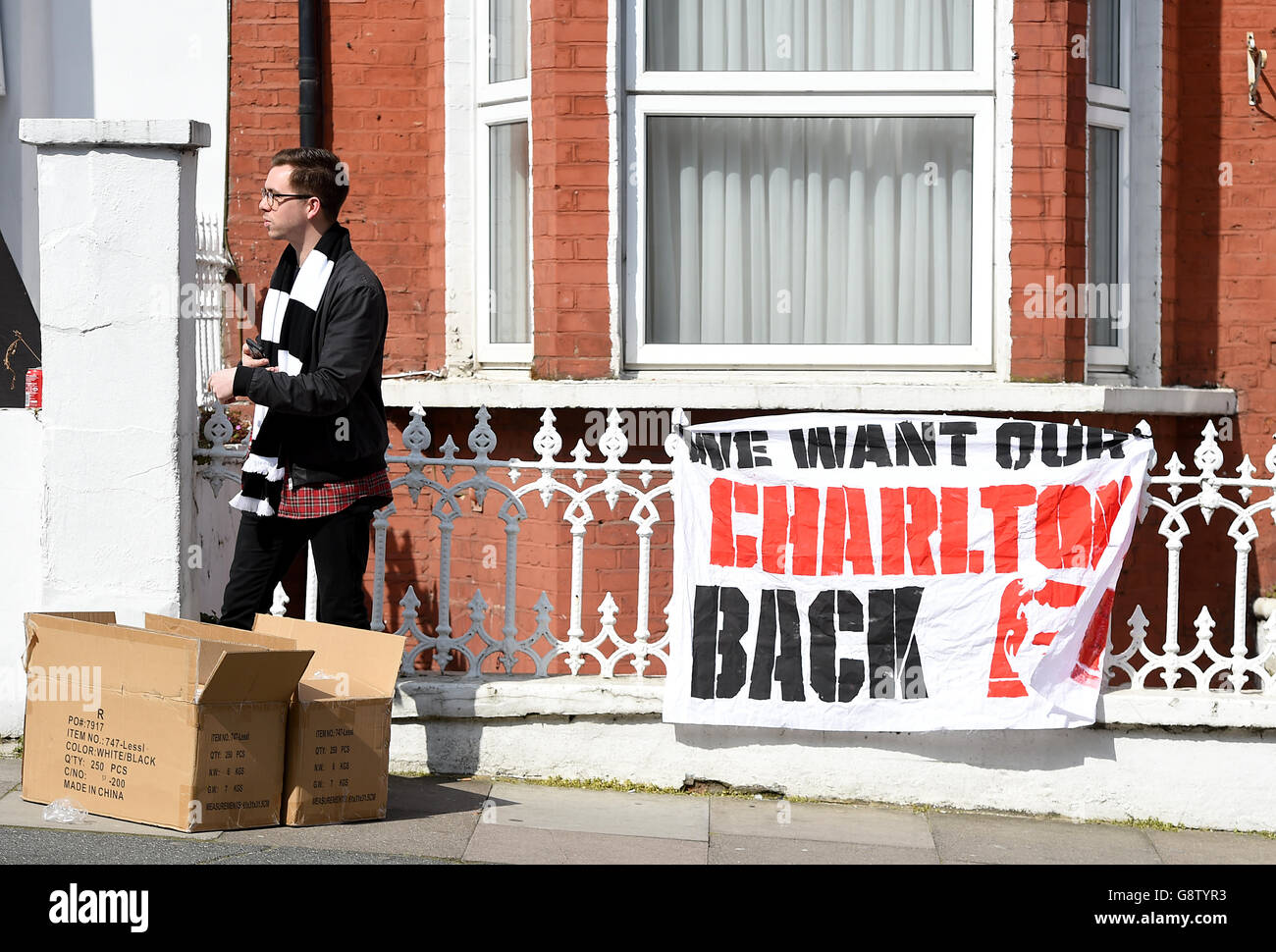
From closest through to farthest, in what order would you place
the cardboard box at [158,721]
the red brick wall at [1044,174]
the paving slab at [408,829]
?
the cardboard box at [158,721], the paving slab at [408,829], the red brick wall at [1044,174]

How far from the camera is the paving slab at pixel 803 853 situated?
4602 mm

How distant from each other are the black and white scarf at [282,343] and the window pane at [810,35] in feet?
7.25

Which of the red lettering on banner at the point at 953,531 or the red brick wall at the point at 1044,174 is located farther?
the red brick wall at the point at 1044,174

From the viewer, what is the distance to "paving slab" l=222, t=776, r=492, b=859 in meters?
4.43

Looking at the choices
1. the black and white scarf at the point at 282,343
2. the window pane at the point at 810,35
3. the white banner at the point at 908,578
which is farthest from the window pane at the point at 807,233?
the black and white scarf at the point at 282,343

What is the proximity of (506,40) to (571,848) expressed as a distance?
389cm

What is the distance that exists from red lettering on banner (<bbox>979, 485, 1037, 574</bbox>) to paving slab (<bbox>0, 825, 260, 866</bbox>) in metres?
2.67

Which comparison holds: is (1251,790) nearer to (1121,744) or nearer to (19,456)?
(1121,744)

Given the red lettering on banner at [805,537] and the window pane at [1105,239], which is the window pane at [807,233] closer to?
the window pane at [1105,239]

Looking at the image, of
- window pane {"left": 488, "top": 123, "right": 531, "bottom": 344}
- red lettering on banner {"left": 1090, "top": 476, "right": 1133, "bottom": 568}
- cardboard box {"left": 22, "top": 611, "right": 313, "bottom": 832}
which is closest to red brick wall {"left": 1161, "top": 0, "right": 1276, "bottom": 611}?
red lettering on banner {"left": 1090, "top": 476, "right": 1133, "bottom": 568}

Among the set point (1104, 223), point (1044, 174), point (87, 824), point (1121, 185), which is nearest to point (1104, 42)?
point (1121, 185)

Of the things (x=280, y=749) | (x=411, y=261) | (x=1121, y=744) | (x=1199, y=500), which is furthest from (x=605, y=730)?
(x=411, y=261)

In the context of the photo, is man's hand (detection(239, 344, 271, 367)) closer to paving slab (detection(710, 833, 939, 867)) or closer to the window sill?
the window sill

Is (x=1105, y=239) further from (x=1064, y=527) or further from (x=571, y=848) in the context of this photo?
(x=571, y=848)
